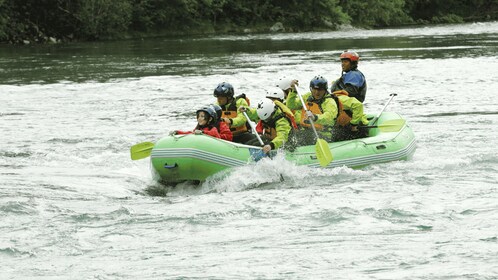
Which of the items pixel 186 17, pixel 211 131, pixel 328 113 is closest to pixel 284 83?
pixel 328 113

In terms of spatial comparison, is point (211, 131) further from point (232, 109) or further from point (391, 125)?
point (391, 125)

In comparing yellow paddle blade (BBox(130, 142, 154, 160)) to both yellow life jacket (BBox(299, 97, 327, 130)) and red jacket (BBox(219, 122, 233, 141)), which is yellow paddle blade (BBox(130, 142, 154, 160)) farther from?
yellow life jacket (BBox(299, 97, 327, 130))

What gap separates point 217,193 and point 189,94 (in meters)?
12.0

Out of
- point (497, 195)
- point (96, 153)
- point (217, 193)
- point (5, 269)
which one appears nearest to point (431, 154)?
point (497, 195)

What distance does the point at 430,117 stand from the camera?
58.6 ft

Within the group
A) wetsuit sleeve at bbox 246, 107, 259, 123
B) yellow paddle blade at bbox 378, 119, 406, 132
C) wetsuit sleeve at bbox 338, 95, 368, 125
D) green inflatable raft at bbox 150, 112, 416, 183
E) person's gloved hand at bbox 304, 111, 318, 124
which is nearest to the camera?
green inflatable raft at bbox 150, 112, 416, 183

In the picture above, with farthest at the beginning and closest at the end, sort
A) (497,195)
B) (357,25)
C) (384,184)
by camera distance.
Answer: (357,25)
(384,184)
(497,195)

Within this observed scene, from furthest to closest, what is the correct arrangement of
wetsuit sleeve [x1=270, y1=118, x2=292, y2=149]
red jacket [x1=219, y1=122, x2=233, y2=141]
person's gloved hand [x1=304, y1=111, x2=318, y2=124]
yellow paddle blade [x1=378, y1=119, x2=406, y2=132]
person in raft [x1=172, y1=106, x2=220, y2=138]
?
yellow paddle blade [x1=378, y1=119, x2=406, y2=132] < person's gloved hand [x1=304, y1=111, x2=318, y2=124] < red jacket [x1=219, y1=122, x2=233, y2=141] < wetsuit sleeve [x1=270, y1=118, x2=292, y2=149] < person in raft [x1=172, y1=106, x2=220, y2=138]

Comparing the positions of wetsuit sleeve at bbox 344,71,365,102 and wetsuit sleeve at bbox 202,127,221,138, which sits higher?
wetsuit sleeve at bbox 344,71,365,102

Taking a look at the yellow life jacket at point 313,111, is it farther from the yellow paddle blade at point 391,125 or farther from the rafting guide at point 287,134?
the yellow paddle blade at point 391,125

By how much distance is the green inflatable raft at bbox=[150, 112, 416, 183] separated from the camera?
10.7 meters

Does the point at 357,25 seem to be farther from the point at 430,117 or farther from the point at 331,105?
the point at 331,105

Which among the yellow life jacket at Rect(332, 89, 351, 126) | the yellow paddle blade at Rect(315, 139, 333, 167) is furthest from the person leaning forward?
the yellow paddle blade at Rect(315, 139, 333, 167)

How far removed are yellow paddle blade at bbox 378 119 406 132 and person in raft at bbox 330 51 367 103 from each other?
533mm
